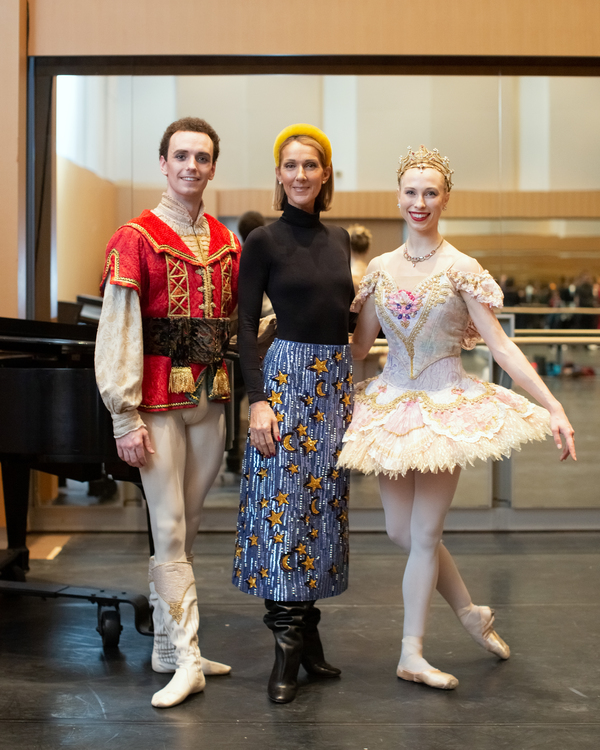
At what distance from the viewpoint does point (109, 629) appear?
2.95m

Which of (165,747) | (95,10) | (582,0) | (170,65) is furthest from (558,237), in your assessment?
(165,747)

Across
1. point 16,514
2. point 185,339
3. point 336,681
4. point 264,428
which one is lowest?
point 336,681

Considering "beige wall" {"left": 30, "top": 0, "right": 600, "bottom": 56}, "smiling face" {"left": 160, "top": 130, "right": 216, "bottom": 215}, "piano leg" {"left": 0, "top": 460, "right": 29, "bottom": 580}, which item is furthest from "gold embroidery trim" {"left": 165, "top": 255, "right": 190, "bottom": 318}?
"beige wall" {"left": 30, "top": 0, "right": 600, "bottom": 56}

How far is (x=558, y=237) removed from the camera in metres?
4.73

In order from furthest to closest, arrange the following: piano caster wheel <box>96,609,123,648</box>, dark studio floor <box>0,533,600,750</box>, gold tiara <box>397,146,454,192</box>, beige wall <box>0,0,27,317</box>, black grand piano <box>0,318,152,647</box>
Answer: beige wall <box>0,0,27,317</box> < piano caster wheel <box>96,609,123,648</box> < black grand piano <box>0,318,152,647</box> < gold tiara <box>397,146,454,192</box> < dark studio floor <box>0,533,600,750</box>

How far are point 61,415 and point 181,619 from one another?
76 cm

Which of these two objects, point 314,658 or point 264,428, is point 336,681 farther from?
point 264,428

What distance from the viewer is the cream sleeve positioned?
2395 millimetres

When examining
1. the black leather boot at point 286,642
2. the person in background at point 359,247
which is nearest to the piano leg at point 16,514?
the black leather boot at point 286,642

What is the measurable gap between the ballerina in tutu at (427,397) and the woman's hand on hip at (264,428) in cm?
21

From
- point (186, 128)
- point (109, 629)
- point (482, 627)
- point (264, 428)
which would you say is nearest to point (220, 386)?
point (264, 428)

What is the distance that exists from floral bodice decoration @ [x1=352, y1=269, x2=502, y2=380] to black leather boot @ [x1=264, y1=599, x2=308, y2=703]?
79cm

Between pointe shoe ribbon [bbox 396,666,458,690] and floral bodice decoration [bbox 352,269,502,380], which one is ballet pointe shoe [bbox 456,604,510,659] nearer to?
pointe shoe ribbon [bbox 396,666,458,690]

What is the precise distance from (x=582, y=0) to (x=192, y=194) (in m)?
3.00
